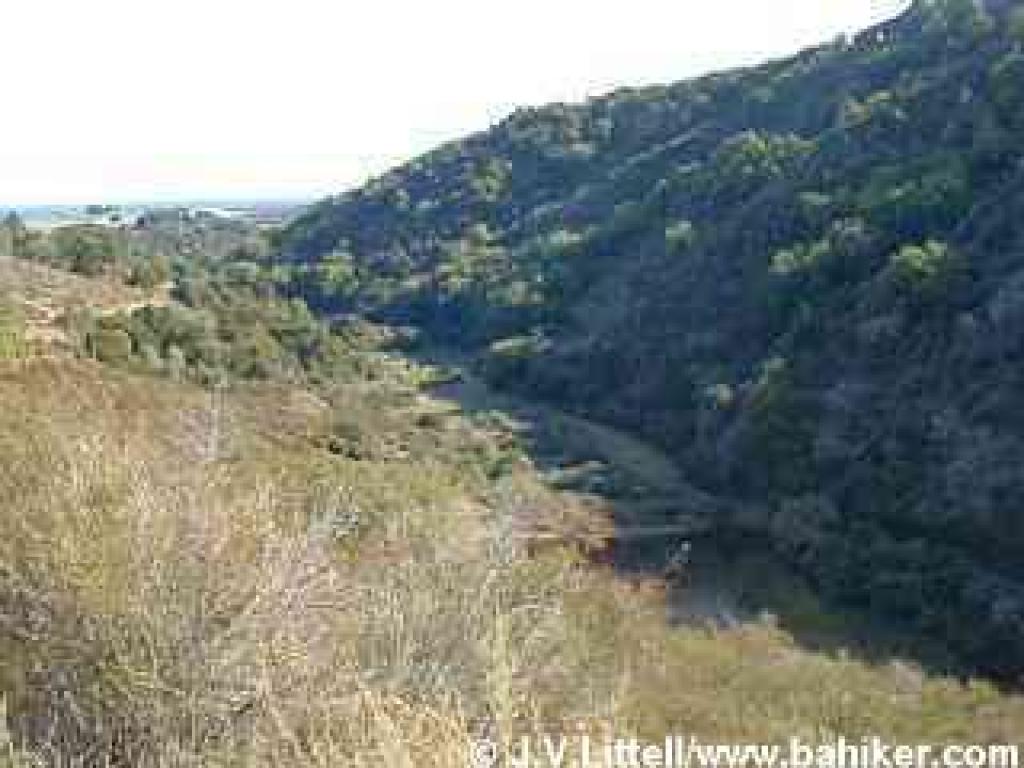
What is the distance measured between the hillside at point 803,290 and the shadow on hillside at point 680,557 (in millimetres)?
493

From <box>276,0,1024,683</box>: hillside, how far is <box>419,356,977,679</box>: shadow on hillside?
493mm

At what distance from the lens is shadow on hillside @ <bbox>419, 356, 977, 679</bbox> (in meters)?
17.7

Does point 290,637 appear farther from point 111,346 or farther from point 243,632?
point 111,346

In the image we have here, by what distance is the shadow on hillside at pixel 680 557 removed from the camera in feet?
58.0

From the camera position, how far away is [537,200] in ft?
169

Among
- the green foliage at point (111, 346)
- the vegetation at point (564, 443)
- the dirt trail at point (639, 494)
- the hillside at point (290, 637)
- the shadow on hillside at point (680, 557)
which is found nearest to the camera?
the hillside at point (290, 637)

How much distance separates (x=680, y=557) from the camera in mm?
10797

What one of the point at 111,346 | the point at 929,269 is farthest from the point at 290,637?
the point at 929,269

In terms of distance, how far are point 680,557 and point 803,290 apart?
65.9 ft

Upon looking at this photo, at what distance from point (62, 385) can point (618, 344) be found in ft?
70.1

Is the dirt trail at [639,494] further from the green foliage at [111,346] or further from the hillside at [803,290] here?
the green foliage at [111,346]

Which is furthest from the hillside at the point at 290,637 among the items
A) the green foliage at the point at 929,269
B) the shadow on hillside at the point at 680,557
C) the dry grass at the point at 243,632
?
the green foliage at the point at 929,269

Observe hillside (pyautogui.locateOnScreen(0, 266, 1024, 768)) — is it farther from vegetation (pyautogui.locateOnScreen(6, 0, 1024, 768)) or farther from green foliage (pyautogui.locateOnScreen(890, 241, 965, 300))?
green foliage (pyautogui.locateOnScreen(890, 241, 965, 300))

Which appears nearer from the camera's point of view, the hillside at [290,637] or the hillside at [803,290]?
the hillside at [290,637]
